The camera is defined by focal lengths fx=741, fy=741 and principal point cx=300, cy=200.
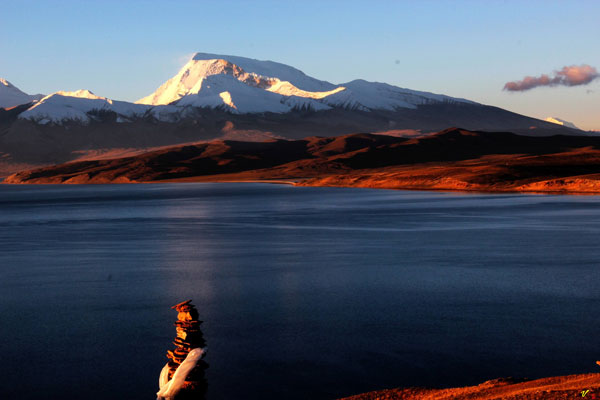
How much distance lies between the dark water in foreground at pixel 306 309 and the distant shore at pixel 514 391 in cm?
162

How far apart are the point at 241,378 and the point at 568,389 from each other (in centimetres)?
947

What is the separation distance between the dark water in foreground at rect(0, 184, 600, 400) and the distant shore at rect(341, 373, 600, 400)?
1.62 meters

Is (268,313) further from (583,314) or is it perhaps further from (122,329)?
(583,314)

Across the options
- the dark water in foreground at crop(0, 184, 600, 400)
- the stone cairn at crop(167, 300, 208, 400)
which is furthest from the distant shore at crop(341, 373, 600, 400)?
the stone cairn at crop(167, 300, 208, 400)

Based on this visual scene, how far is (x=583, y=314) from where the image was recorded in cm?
2836

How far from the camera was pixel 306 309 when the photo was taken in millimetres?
30781

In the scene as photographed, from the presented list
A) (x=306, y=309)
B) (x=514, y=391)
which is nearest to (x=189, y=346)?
(x=514, y=391)

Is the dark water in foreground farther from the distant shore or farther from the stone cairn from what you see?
the stone cairn

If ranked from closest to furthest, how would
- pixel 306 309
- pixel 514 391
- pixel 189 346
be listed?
1. pixel 514 391
2. pixel 189 346
3. pixel 306 309

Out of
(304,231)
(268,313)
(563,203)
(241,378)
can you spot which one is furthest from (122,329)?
(563,203)

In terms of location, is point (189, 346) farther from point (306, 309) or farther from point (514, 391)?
point (306, 309)

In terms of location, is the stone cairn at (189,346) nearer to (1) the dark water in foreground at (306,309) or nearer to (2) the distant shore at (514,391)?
(1) the dark water in foreground at (306,309)

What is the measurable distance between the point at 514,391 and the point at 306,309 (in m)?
14.8

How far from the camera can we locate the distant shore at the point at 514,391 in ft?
50.3
